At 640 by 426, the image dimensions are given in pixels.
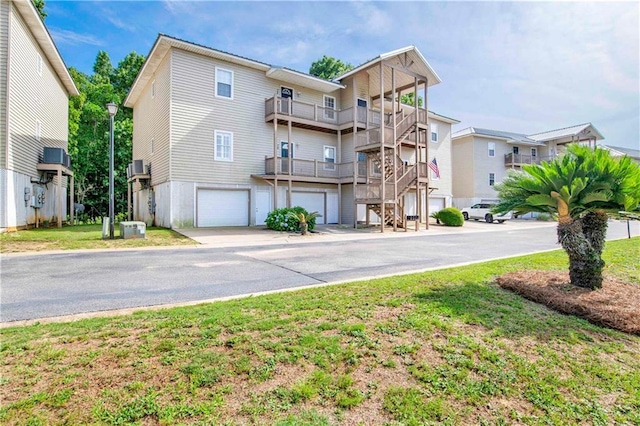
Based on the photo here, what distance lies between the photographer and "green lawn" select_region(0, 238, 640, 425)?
2643 mm

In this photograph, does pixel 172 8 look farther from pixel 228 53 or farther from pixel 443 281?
pixel 443 281

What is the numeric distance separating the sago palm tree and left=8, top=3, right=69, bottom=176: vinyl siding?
1811 centimetres

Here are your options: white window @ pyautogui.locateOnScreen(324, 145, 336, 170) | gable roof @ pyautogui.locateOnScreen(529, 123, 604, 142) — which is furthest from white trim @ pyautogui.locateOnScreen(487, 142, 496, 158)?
white window @ pyautogui.locateOnScreen(324, 145, 336, 170)

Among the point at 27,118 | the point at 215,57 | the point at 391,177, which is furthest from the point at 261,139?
the point at 27,118

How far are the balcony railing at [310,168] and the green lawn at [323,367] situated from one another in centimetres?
1567

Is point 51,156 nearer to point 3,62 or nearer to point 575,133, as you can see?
point 3,62

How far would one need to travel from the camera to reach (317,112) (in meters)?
21.9

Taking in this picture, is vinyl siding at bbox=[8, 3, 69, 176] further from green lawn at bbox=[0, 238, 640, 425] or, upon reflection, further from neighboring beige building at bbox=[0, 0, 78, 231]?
green lawn at bbox=[0, 238, 640, 425]

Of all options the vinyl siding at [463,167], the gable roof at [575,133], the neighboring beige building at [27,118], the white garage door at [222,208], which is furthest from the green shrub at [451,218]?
the gable roof at [575,133]

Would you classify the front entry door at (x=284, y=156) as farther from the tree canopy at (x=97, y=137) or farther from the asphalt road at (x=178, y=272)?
the tree canopy at (x=97, y=137)

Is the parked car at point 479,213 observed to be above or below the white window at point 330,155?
below

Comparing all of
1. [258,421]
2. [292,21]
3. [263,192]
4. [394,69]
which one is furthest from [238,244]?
[394,69]

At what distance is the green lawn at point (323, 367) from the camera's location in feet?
8.67

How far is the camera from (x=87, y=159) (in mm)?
30250
